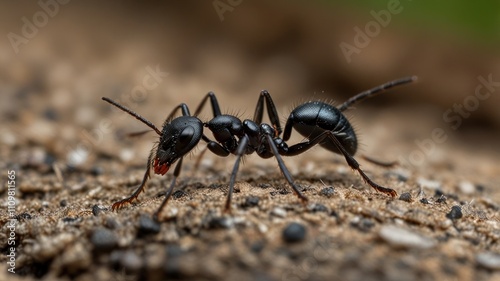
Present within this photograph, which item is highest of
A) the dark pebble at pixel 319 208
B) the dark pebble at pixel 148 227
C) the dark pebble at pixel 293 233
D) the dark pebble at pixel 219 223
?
the dark pebble at pixel 319 208

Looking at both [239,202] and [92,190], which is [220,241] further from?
[92,190]

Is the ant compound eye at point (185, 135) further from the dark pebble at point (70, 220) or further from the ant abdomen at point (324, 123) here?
the ant abdomen at point (324, 123)

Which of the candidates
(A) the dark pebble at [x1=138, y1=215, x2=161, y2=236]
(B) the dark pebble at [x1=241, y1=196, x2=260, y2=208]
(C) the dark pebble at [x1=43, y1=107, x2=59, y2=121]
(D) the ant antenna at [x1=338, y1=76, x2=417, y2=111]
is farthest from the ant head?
(C) the dark pebble at [x1=43, y1=107, x2=59, y2=121]

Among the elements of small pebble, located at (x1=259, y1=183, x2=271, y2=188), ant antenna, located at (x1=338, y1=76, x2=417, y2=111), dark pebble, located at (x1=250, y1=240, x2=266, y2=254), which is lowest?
dark pebble, located at (x1=250, y1=240, x2=266, y2=254)

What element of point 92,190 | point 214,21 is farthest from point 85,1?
point 92,190

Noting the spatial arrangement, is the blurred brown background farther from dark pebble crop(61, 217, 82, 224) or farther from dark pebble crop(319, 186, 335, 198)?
dark pebble crop(319, 186, 335, 198)

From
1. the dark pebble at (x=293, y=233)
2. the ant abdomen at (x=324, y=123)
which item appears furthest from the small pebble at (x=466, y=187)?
the dark pebble at (x=293, y=233)
